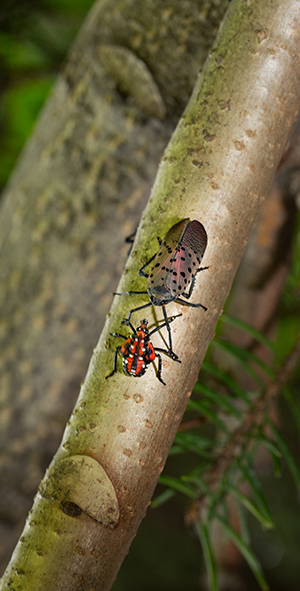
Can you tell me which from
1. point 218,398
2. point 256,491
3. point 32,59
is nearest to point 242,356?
point 218,398

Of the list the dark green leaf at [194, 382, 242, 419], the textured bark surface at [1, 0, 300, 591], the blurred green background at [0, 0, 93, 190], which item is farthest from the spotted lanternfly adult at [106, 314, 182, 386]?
the blurred green background at [0, 0, 93, 190]

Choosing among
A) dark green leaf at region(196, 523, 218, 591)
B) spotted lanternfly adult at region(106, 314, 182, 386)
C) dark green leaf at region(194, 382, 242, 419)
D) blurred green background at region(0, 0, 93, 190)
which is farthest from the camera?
blurred green background at region(0, 0, 93, 190)

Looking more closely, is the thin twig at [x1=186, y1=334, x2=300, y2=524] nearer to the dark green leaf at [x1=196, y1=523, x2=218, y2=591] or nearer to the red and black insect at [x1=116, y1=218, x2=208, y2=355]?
the dark green leaf at [x1=196, y1=523, x2=218, y2=591]

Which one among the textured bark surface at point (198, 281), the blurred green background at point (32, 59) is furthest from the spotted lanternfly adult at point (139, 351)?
the blurred green background at point (32, 59)

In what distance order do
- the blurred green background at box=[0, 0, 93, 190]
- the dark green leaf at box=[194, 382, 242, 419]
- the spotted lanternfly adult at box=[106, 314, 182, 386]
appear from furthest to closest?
the blurred green background at box=[0, 0, 93, 190] < the dark green leaf at box=[194, 382, 242, 419] < the spotted lanternfly adult at box=[106, 314, 182, 386]

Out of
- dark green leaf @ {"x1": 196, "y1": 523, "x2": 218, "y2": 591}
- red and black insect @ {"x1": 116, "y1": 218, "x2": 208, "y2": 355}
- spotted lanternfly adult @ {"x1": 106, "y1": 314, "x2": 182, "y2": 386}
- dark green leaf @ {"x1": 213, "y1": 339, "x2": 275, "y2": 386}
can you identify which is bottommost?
dark green leaf @ {"x1": 196, "y1": 523, "x2": 218, "y2": 591}

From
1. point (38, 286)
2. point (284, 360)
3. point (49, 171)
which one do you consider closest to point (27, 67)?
point (49, 171)
